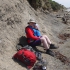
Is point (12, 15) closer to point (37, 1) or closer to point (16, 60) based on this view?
point (16, 60)

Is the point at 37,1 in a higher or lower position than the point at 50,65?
higher

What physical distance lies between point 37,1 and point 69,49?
35.5ft

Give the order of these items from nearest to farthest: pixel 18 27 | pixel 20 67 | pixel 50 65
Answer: pixel 20 67 → pixel 50 65 → pixel 18 27

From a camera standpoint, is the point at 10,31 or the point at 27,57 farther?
the point at 10,31

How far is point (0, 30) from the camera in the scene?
9.50 metres

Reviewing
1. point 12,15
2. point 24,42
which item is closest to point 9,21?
point 12,15

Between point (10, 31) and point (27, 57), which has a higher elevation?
point (10, 31)

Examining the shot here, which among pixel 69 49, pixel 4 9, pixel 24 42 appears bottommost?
pixel 69 49

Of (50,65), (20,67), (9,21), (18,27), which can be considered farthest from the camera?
(18,27)

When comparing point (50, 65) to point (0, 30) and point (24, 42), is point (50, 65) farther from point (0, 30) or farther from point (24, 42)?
point (0, 30)

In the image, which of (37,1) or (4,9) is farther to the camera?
(37,1)

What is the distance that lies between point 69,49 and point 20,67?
13.0ft

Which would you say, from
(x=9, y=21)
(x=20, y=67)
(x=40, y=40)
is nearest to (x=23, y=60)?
(x=20, y=67)

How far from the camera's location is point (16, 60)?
27.5 feet
